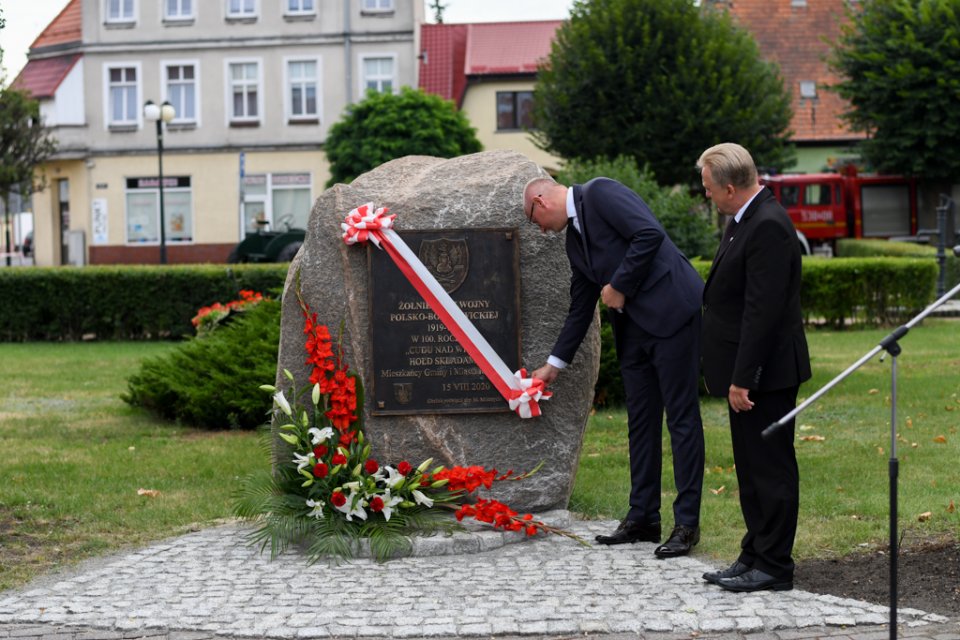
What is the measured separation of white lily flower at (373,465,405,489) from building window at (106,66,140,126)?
124 ft

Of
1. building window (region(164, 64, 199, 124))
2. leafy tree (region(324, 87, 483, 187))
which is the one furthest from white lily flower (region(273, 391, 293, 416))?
building window (region(164, 64, 199, 124))

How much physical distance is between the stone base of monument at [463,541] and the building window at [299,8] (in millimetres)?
37080

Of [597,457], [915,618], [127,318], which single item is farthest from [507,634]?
[127,318]

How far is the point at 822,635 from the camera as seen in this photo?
513 cm

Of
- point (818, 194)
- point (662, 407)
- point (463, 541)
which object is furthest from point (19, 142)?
point (662, 407)

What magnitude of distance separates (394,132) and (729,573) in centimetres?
2899

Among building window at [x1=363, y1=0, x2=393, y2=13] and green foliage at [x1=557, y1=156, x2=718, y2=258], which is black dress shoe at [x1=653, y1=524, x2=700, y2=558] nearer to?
green foliage at [x1=557, y1=156, x2=718, y2=258]

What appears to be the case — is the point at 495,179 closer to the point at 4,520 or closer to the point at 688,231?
the point at 4,520

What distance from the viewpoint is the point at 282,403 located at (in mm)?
6969

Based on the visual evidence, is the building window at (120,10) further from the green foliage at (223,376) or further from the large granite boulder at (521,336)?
the large granite boulder at (521,336)

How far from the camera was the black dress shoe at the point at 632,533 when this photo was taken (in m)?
6.76

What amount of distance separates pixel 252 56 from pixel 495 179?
36763 mm

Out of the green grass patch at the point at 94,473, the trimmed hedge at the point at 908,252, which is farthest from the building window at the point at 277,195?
the green grass patch at the point at 94,473

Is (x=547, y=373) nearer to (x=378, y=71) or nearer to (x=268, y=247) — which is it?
(x=268, y=247)
